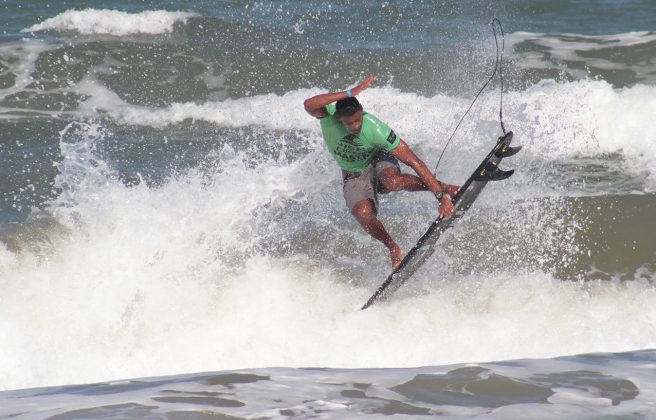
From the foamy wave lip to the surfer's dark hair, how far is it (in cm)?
1089

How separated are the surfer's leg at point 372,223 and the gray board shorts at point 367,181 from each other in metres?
0.04

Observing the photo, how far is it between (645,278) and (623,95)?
18.8ft

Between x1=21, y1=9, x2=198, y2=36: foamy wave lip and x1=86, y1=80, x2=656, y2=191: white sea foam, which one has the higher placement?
x1=21, y1=9, x2=198, y2=36: foamy wave lip

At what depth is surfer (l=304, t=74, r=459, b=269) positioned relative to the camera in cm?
664

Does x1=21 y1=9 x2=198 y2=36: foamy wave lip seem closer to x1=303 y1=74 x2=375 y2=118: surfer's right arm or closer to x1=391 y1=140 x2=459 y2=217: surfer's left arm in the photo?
x1=303 y1=74 x2=375 y2=118: surfer's right arm

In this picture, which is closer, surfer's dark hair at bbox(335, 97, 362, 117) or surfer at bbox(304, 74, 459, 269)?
surfer's dark hair at bbox(335, 97, 362, 117)

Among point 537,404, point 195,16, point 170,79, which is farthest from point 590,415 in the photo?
point 195,16

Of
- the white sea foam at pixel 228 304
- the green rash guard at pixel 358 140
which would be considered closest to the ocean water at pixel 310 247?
the white sea foam at pixel 228 304

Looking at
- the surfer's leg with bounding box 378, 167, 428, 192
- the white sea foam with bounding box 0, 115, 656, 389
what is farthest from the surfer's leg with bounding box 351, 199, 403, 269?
the white sea foam with bounding box 0, 115, 656, 389

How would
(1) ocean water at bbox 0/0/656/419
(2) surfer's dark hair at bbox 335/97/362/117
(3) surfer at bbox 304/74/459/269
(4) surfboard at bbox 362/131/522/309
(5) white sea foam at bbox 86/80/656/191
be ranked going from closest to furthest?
(1) ocean water at bbox 0/0/656/419 → (2) surfer's dark hair at bbox 335/97/362/117 → (3) surfer at bbox 304/74/459/269 → (4) surfboard at bbox 362/131/522/309 → (5) white sea foam at bbox 86/80/656/191

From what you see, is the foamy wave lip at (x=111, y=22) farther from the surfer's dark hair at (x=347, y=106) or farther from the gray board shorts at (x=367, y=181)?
the surfer's dark hair at (x=347, y=106)

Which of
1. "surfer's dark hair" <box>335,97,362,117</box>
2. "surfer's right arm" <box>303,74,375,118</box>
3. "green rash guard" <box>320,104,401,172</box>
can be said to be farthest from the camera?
"green rash guard" <box>320,104,401,172</box>

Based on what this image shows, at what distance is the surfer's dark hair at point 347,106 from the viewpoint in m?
6.46

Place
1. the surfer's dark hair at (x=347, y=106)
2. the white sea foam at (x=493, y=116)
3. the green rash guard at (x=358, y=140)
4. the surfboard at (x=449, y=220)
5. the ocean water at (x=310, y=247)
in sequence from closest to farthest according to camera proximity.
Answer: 1. the ocean water at (x=310, y=247)
2. the surfer's dark hair at (x=347, y=106)
3. the green rash guard at (x=358, y=140)
4. the surfboard at (x=449, y=220)
5. the white sea foam at (x=493, y=116)
